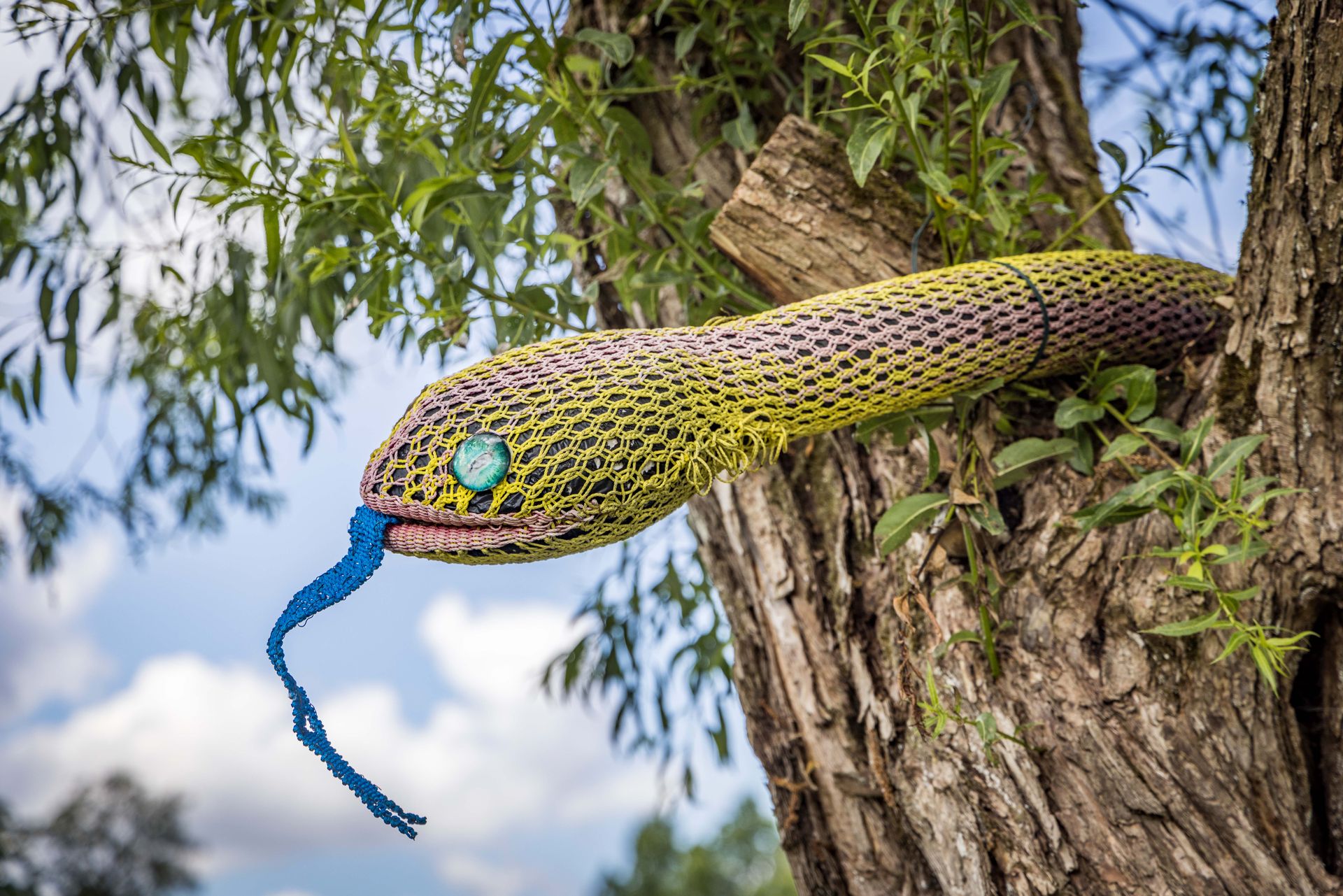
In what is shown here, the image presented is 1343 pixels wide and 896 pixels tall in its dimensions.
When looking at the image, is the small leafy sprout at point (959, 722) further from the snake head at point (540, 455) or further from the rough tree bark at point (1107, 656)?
the snake head at point (540, 455)

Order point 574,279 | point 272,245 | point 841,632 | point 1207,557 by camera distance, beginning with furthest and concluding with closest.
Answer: point 574,279, point 841,632, point 272,245, point 1207,557

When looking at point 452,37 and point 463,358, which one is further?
point 463,358

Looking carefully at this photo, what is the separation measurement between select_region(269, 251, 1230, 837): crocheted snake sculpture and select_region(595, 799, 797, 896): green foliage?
11.5ft

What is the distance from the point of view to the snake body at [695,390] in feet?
2.49

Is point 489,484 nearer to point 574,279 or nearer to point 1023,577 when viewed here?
point 1023,577

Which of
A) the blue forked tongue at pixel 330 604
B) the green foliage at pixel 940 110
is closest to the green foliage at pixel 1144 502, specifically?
the green foliage at pixel 940 110

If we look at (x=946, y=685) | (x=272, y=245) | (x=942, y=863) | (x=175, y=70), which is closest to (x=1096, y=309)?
(x=946, y=685)

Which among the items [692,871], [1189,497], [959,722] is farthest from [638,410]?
[692,871]

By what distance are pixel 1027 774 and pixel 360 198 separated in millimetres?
821

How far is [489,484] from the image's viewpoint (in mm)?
746

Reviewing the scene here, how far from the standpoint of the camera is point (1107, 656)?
996mm

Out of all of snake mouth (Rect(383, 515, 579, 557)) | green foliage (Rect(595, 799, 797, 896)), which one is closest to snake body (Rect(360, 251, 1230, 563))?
snake mouth (Rect(383, 515, 579, 557))

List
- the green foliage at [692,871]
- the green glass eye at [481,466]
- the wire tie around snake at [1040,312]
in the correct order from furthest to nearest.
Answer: the green foliage at [692,871]
the wire tie around snake at [1040,312]
the green glass eye at [481,466]

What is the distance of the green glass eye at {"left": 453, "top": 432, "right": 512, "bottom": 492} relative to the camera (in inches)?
29.3
